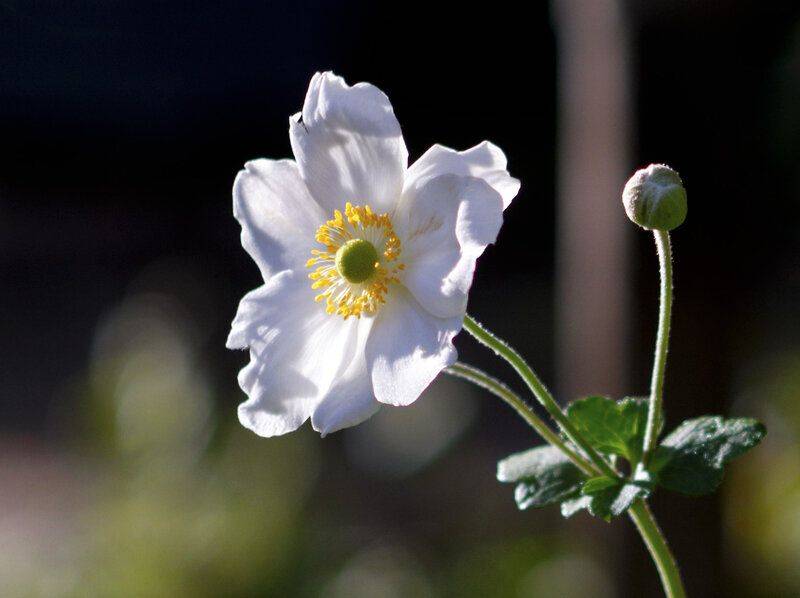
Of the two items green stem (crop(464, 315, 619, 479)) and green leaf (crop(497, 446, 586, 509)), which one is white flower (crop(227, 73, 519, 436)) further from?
green leaf (crop(497, 446, 586, 509))

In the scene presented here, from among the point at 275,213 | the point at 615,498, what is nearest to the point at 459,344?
the point at 275,213

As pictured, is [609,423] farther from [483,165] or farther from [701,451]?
Answer: [483,165]

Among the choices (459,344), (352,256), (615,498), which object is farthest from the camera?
(459,344)

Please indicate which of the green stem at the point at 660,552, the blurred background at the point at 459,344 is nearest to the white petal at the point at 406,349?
the green stem at the point at 660,552

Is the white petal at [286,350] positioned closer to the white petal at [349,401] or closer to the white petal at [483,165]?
the white petal at [349,401]

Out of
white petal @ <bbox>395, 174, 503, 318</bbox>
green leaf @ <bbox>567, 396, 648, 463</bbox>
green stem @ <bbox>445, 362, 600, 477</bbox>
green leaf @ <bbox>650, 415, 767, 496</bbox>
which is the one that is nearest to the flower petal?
white petal @ <bbox>395, 174, 503, 318</bbox>
